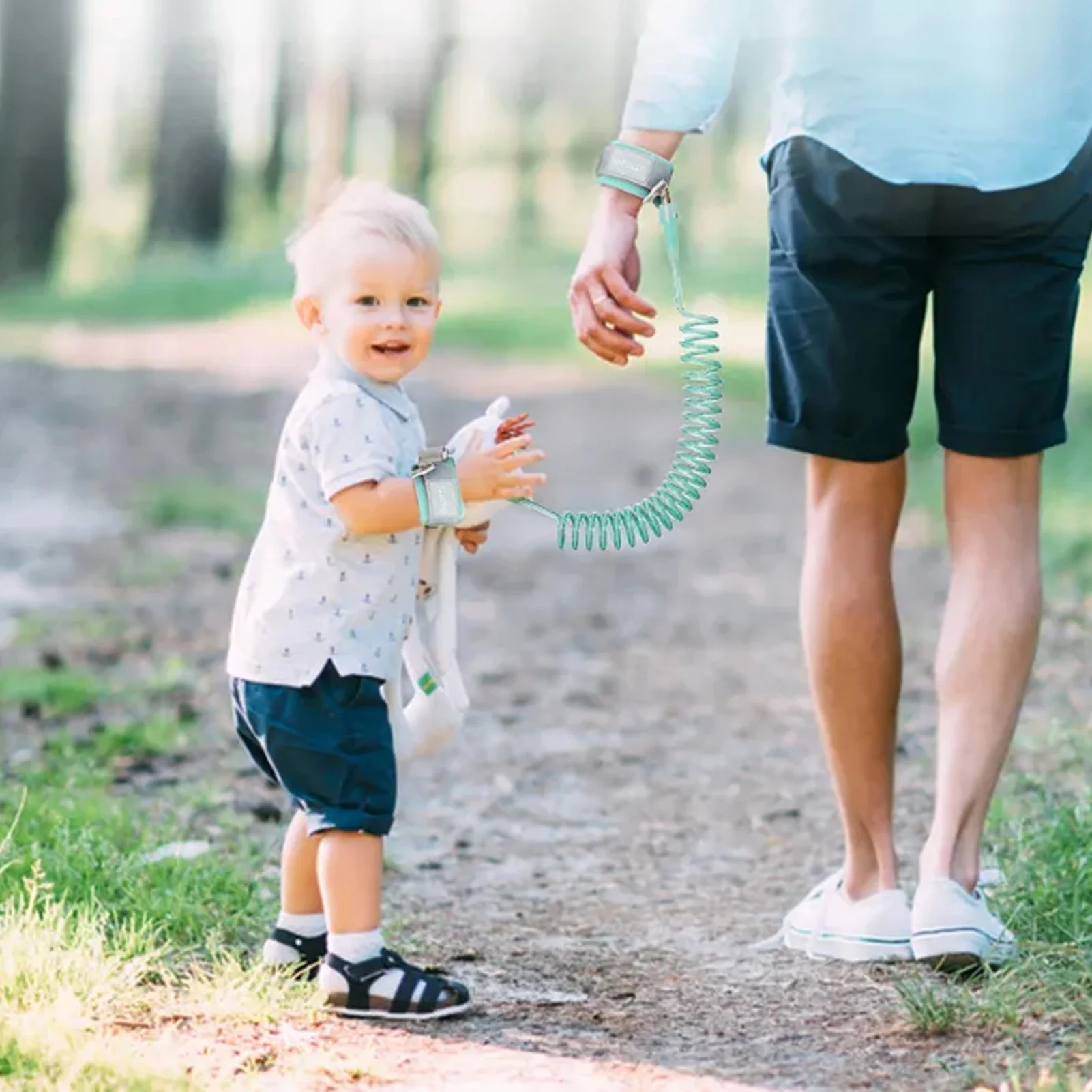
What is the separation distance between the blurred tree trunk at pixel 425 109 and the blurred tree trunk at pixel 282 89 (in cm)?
189

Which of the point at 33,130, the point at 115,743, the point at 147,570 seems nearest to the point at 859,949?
the point at 115,743

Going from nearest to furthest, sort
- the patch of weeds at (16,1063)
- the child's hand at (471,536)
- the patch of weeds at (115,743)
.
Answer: the patch of weeds at (16,1063), the child's hand at (471,536), the patch of weeds at (115,743)

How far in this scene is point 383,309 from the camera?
3229 millimetres

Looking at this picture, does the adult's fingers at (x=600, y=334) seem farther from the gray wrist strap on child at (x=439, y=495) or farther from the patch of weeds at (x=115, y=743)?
the patch of weeds at (x=115, y=743)

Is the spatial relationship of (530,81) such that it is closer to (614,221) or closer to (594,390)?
(594,390)

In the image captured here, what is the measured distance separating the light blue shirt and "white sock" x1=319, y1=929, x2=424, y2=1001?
1345mm

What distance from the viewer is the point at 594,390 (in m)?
14.3

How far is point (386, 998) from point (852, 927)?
835mm

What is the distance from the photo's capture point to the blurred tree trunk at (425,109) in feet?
107

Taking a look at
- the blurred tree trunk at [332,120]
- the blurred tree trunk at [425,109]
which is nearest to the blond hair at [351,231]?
the blurred tree trunk at [332,120]

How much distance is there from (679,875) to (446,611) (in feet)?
3.70

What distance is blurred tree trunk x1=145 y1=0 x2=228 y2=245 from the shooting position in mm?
26469

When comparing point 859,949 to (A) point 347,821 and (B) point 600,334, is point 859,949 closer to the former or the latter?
(A) point 347,821

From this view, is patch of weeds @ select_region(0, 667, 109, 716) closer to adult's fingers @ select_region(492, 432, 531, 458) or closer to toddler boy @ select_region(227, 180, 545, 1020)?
toddler boy @ select_region(227, 180, 545, 1020)
